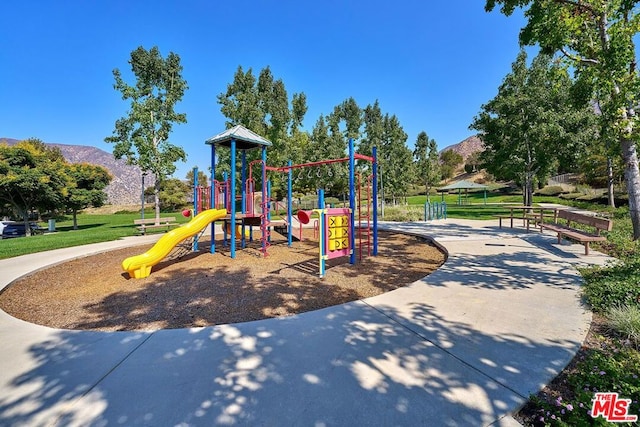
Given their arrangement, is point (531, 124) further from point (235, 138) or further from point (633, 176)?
point (235, 138)

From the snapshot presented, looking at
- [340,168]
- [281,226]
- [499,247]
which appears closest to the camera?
[499,247]

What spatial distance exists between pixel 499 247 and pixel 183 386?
28.0 ft

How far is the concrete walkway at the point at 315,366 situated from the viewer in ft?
6.81

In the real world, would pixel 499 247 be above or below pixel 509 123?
below

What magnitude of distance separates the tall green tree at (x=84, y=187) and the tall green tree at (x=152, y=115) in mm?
5874

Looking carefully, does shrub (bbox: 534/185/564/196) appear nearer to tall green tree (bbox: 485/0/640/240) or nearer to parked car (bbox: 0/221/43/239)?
tall green tree (bbox: 485/0/640/240)

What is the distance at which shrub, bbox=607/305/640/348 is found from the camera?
292 cm

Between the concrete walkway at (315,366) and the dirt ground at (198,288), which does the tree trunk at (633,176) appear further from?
the concrete walkway at (315,366)

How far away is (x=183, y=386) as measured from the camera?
2391mm

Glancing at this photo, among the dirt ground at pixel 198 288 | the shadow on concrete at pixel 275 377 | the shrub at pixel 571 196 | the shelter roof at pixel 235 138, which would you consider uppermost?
the shelter roof at pixel 235 138

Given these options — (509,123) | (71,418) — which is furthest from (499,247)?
(509,123)

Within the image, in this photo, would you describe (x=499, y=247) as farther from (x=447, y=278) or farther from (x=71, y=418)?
(x=71, y=418)

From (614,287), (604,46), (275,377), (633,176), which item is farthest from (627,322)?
(604,46)

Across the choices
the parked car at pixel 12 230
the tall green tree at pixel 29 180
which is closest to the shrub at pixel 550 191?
the tall green tree at pixel 29 180
